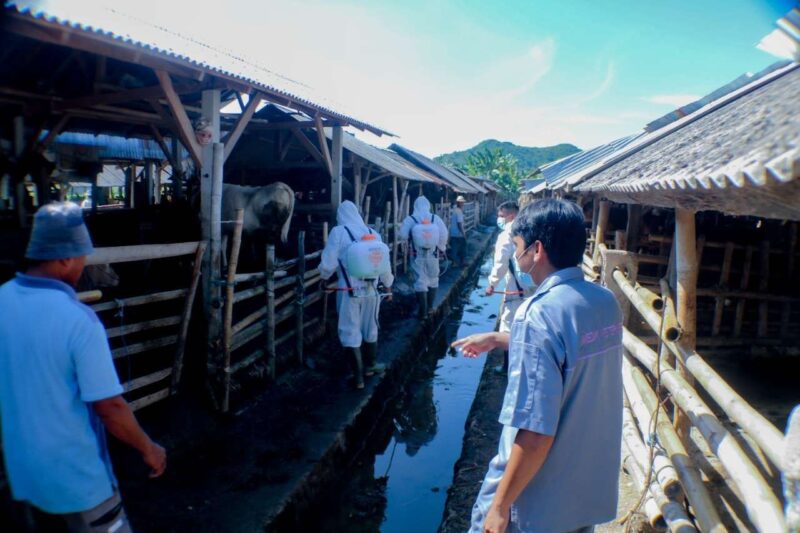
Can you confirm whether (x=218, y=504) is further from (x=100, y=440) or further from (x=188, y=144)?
(x=188, y=144)

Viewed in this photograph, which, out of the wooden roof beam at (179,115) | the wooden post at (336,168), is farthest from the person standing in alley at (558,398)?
the wooden post at (336,168)

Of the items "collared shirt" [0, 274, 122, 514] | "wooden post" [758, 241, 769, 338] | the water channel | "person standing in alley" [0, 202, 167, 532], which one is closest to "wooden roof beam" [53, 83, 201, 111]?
"person standing in alley" [0, 202, 167, 532]

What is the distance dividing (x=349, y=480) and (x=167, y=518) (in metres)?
1.76

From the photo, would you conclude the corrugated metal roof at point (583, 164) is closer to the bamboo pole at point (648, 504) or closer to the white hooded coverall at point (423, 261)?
the white hooded coverall at point (423, 261)

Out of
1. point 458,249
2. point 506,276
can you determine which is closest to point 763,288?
point 506,276

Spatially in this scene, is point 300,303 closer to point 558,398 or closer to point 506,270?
point 506,270

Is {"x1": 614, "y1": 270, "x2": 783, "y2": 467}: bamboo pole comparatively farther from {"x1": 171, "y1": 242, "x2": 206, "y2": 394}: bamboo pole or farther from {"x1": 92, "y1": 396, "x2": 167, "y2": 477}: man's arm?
{"x1": 171, "y1": 242, "x2": 206, "y2": 394}: bamboo pole

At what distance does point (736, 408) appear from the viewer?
2.07 metres

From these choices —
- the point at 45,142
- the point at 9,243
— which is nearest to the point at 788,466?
the point at 9,243

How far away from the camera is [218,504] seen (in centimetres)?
324

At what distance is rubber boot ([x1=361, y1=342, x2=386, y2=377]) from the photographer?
5.78 m

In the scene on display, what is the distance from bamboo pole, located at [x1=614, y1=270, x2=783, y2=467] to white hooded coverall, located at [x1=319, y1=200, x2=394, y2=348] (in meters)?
3.15

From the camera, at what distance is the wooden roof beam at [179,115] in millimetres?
4055

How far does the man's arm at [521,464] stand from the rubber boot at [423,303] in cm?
687
